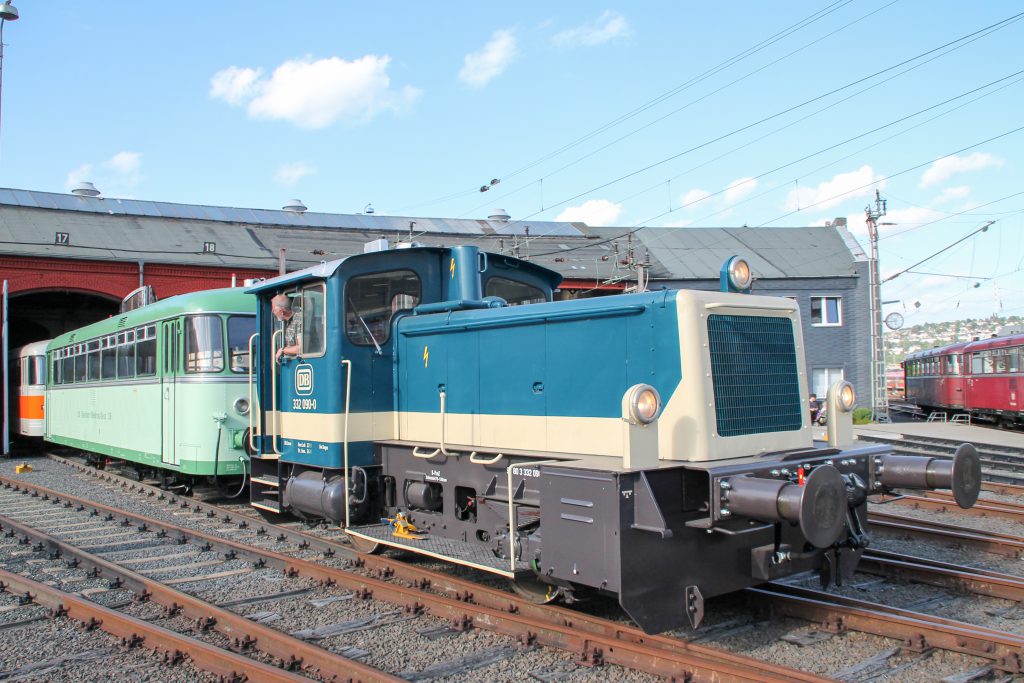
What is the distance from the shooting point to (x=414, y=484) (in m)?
6.71

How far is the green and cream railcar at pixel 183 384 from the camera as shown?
10070mm

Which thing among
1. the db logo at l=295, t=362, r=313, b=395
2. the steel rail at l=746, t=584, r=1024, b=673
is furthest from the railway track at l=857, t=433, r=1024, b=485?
the db logo at l=295, t=362, r=313, b=395

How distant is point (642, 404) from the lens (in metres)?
4.46

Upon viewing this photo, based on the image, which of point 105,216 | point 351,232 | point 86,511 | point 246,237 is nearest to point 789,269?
point 351,232

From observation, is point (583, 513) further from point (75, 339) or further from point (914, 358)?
point (914, 358)

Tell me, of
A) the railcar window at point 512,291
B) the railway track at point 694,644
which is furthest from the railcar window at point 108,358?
the railcar window at point 512,291

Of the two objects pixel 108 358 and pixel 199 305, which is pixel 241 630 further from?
pixel 108 358

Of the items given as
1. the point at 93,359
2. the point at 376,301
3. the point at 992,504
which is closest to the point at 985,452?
the point at 992,504

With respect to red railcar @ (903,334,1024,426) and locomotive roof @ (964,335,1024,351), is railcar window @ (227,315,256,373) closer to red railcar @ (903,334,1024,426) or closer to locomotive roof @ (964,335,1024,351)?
red railcar @ (903,334,1024,426)

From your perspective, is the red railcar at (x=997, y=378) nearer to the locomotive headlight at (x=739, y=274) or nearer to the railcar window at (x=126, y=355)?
the locomotive headlight at (x=739, y=274)

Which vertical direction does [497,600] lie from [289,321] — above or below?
below

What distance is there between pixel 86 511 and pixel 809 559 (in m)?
9.34

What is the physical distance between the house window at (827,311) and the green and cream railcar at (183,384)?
979 inches

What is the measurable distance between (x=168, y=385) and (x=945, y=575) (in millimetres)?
9443
